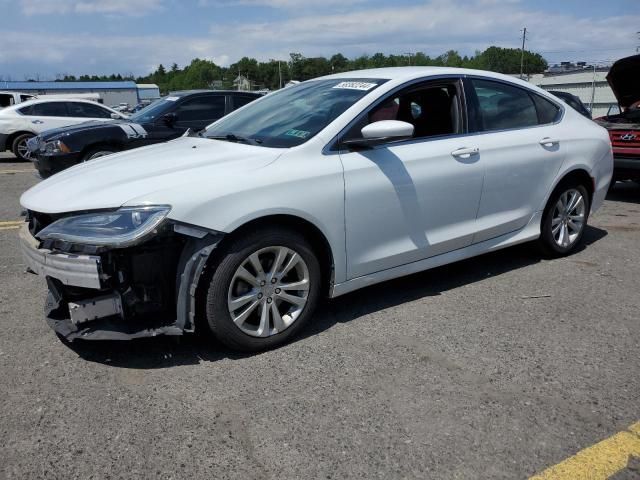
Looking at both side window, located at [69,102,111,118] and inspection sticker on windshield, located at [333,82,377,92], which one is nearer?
inspection sticker on windshield, located at [333,82,377,92]

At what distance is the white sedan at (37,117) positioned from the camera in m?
13.4

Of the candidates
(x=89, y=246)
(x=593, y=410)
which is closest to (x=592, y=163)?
(x=593, y=410)

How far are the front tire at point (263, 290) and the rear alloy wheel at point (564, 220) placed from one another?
2466 millimetres

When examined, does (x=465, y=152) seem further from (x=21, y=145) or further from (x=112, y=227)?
(x=21, y=145)

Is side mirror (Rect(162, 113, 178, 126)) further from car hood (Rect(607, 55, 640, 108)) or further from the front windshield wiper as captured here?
car hood (Rect(607, 55, 640, 108))

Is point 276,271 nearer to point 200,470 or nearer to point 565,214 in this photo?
point 200,470

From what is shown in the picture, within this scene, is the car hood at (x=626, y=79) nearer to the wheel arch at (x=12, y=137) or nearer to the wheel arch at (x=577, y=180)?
the wheel arch at (x=577, y=180)

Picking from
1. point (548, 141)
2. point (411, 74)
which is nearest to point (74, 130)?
point (411, 74)

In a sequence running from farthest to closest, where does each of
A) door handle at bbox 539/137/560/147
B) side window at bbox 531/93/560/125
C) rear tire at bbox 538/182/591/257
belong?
rear tire at bbox 538/182/591/257, side window at bbox 531/93/560/125, door handle at bbox 539/137/560/147

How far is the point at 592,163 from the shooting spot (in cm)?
501

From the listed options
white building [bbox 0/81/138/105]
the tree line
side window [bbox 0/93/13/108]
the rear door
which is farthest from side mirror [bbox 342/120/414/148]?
white building [bbox 0/81/138/105]

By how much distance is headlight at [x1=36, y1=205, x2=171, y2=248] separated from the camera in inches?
110

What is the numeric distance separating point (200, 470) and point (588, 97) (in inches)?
985

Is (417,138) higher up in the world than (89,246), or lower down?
higher up
